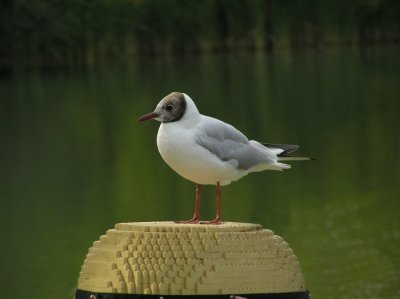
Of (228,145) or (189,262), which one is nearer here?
(189,262)

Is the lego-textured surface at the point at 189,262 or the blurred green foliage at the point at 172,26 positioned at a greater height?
the blurred green foliage at the point at 172,26

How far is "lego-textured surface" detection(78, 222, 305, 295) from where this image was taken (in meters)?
4.65

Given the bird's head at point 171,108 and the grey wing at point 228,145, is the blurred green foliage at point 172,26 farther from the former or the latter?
the bird's head at point 171,108

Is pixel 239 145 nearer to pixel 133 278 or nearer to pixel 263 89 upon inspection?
pixel 133 278

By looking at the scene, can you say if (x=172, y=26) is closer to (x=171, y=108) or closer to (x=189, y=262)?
(x=171, y=108)

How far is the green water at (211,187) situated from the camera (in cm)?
1186

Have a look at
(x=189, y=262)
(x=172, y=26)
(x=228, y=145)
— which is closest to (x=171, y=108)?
(x=228, y=145)

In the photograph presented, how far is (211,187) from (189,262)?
44.5 feet

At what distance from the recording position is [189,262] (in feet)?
15.4

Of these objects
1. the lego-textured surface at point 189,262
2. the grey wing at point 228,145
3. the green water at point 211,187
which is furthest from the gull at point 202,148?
the green water at point 211,187

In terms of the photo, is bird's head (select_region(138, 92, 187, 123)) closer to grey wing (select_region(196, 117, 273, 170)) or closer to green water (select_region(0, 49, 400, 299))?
grey wing (select_region(196, 117, 273, 170))

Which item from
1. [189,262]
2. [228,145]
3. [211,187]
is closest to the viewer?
[189,262]

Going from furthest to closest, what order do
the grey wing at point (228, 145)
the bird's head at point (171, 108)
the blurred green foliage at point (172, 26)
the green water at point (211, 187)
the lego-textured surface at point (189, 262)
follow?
the blurred green foliage at point (172, 26) < the green water at point (211, 187) < the grey wing at point (228, 145) < the bird's head at point (171, 108) < the lego-textured surface at point (189, 262)

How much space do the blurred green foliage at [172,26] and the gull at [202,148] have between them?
60.1 metres
